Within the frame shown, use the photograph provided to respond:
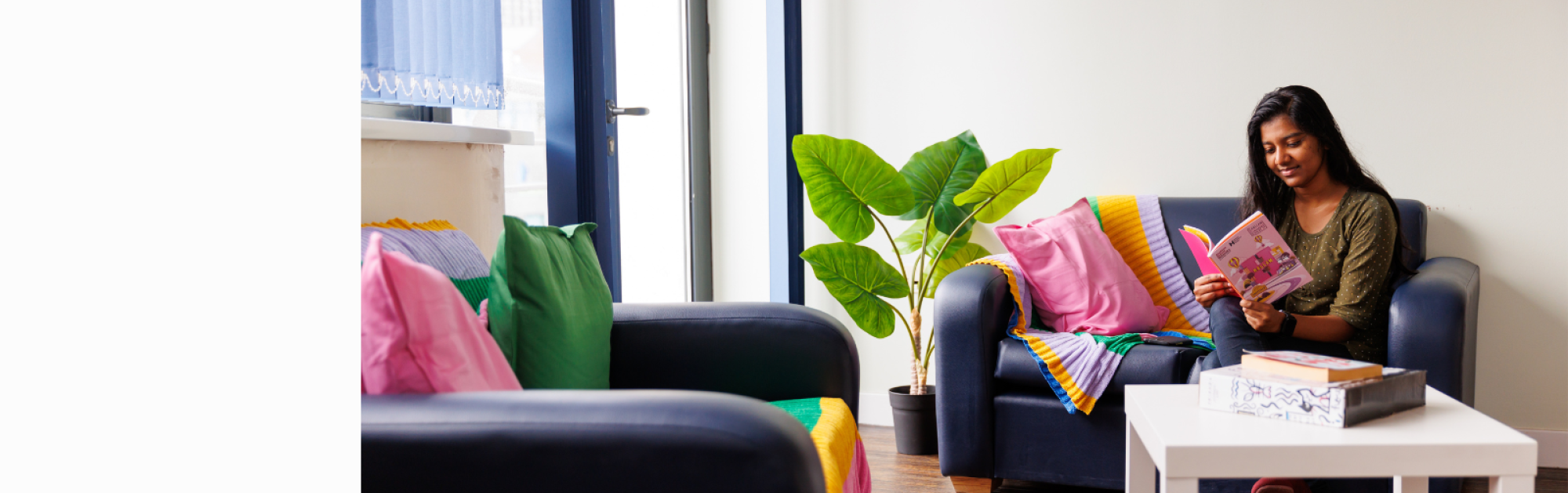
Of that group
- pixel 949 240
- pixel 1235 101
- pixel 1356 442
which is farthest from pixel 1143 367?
pixel 1235 101

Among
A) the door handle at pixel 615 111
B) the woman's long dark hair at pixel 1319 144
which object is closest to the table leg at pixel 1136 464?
the woman's long dark hair at pixel 1319 144

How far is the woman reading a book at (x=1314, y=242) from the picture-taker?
80.2 inches

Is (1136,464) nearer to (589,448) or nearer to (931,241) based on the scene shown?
(589,448)

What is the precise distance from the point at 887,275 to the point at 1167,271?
0.74 m

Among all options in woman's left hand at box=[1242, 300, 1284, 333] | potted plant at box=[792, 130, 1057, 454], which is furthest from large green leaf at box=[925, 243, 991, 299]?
woman's left hand at box=[1242, 300, 1284, 333]

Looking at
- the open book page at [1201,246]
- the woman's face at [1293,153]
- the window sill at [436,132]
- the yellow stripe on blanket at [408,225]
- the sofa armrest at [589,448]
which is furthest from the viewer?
the woman's face at [1293,153]

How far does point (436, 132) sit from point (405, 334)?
871 millimetres

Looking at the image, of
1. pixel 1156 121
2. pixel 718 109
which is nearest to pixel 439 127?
pixel 718 109

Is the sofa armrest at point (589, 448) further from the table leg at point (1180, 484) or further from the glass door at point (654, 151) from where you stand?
the glass door at point (654, 151)

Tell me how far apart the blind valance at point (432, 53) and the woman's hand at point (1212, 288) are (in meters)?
1.51

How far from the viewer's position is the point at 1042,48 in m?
3.05

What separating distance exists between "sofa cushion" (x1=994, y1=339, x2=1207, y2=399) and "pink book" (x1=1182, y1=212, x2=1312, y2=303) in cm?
25

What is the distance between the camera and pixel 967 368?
2250mm
